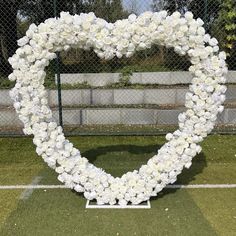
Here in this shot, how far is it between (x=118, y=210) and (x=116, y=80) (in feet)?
19.0

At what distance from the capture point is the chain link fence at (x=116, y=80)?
31.0 ft

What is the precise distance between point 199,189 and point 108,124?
147 inches

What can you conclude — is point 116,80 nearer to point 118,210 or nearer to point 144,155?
point 144,155

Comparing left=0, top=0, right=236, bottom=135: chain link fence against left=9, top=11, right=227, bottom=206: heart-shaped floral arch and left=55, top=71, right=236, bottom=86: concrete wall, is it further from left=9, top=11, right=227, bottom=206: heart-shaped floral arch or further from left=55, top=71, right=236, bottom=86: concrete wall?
left=9, top=11, right=227, bottom=206: heart-shaped floral arch

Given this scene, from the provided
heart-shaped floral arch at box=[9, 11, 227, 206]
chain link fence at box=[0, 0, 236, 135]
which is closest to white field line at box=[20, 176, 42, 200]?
heart-shaped floral arch at box=[9, 11, 227, 206]

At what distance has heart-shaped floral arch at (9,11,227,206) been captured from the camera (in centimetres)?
504

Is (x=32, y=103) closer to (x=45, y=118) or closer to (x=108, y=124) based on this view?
(x=45, y=118)

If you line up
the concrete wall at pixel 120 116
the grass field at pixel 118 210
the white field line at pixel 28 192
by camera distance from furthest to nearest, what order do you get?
1. the concrete wall at pixel 120 116
2. the white field line at pixel 28 192
3. the grass field at pixel 118 210

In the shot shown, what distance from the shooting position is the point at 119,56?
512 centimetres

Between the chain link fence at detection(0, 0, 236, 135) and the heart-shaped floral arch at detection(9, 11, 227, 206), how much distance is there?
3.45 meters

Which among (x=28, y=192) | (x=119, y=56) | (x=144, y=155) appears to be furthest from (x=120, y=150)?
(x=119, y=56)

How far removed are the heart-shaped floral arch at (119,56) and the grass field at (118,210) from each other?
1.06 feet

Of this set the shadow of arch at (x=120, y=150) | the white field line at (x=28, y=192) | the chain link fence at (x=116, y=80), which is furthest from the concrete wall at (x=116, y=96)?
the white field line at (x=28, y=192)

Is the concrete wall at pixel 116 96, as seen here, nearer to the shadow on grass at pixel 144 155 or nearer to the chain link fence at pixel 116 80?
the chain link fence at pixel 116 80
